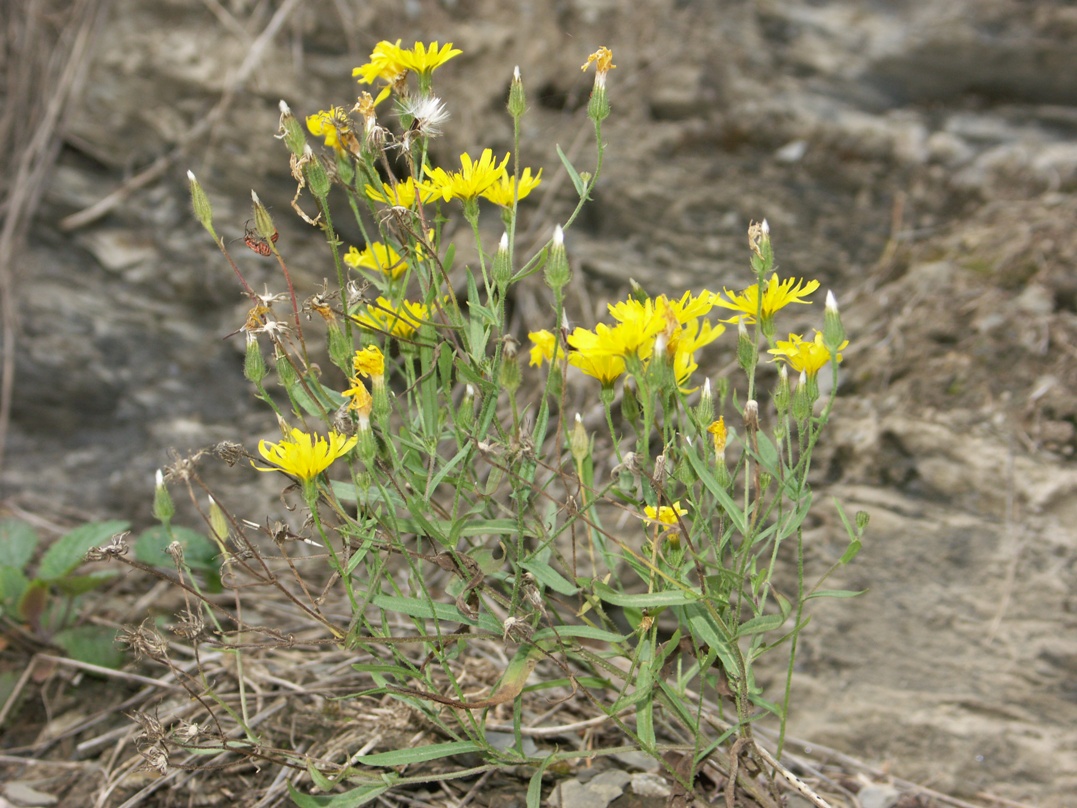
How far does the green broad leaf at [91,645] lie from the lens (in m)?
2.53

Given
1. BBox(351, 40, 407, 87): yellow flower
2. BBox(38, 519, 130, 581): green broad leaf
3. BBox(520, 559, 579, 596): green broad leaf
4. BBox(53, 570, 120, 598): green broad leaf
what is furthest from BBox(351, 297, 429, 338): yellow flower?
BBox(53, 570, 120, 598): green broad leaf

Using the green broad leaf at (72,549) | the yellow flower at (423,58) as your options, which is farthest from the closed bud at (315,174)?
the green broad leaf at (72,549)

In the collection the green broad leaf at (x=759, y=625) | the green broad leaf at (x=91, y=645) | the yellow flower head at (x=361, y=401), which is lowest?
the green broad leaf at (x=91, y=645)

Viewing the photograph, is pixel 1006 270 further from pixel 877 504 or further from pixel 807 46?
pixel 807 46

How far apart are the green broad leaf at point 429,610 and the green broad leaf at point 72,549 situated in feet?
3.65

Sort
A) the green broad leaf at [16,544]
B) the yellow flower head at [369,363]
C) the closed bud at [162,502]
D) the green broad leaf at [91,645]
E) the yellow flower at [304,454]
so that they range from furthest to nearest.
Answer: the green broad leaf at [16,544], the green broad leaf at [91,645], the closed bud at [162,502], the yellow flower head at [369,363], the yellow flower at [304,454]

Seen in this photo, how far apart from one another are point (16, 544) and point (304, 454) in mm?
1568

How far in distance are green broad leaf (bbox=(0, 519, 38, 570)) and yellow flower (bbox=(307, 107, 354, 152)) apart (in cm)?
161

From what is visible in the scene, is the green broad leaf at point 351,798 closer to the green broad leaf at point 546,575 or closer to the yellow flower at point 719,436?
the green broad leaf at point 546,575

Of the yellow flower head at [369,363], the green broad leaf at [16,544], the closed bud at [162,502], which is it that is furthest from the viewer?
the green broad leaf at [16,544]

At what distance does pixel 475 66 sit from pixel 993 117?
2154 millimetres

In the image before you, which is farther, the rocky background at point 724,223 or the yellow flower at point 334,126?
the rocky background at point 724,223

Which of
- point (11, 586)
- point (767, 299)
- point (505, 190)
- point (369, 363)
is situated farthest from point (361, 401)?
point (11, 586)

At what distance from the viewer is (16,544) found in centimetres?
272
